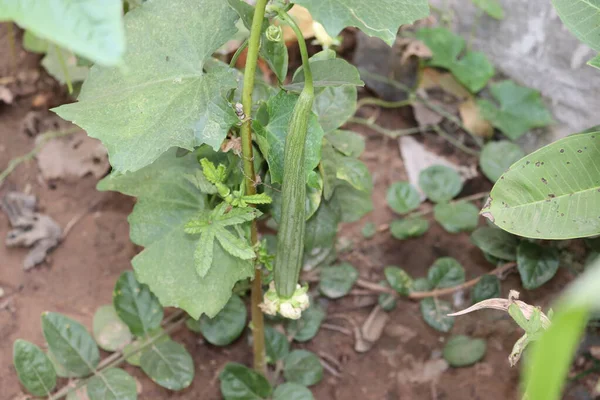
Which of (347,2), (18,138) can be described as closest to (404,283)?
(347,2)

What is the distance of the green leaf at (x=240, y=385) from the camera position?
5.12 ft

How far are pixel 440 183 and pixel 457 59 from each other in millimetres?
615

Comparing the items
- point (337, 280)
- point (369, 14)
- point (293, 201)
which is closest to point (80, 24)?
point (369, 14)

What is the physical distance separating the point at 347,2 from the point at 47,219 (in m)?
1.35

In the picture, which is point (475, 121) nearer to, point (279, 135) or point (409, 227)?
point (409, 227)

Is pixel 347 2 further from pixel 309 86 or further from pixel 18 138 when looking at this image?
pixel 18 138

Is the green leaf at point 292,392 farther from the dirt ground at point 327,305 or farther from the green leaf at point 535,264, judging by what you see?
the green leaf at point 535,264

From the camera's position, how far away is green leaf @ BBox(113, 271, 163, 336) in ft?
5.22

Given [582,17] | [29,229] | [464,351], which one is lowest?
[29,229]

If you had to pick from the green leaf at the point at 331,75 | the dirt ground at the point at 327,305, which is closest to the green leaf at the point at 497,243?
the dirt ground at the point at 327,305

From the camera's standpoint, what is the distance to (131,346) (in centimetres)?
164

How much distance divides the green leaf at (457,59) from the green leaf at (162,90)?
132cm

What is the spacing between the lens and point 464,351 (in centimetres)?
172

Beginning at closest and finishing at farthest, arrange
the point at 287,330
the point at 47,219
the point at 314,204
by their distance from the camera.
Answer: the point at 314,204, the point at 287,330, the point at 47,219
